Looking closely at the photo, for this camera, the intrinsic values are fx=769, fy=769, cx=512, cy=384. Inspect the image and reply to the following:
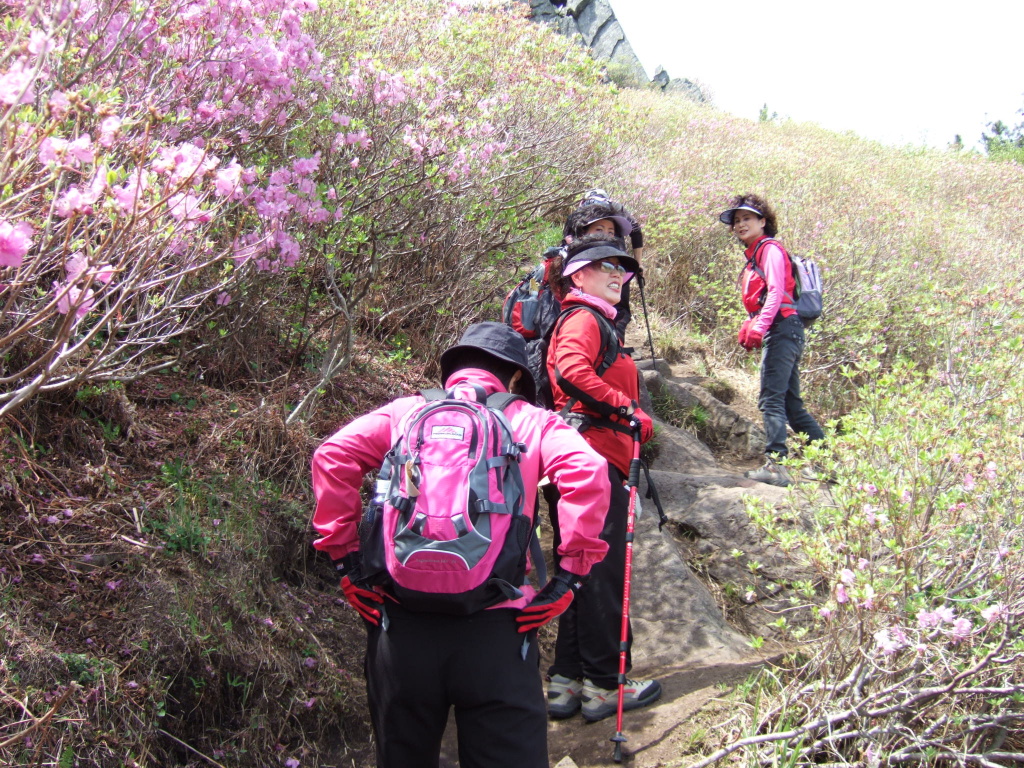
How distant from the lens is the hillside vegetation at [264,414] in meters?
2.50

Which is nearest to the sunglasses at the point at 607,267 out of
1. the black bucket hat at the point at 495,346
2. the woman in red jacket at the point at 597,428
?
the woman in red jacket at the point at 597,428

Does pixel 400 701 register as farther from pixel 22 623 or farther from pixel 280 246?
pixel 280 246

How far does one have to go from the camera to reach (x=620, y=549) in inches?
130

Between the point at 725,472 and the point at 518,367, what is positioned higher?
the point at 518,367

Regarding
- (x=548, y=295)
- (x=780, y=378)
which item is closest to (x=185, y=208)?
(x=548, y=295)

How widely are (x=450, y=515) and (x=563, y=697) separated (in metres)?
1.82

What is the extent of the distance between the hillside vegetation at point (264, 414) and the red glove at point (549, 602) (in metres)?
0.97

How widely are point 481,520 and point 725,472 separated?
4.54m

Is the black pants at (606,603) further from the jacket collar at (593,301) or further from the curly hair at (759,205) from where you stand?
the curly hair at (759,205)

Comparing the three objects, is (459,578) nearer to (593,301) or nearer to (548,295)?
(593,301)

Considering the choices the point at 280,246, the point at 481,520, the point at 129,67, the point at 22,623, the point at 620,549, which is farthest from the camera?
the point at 280,246

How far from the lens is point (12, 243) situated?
1786mm

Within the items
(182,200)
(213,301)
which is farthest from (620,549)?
(213,301)

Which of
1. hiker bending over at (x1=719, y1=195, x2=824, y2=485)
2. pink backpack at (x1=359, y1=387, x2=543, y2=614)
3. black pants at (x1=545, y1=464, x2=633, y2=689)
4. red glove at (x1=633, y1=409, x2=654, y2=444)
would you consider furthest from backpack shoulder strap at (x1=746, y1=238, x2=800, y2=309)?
pink backpack at (x1=359, y1=387, x2=543, y2=614)
